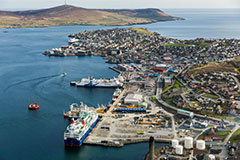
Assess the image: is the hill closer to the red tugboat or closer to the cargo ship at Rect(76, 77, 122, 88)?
the cargo ship at Rect(76, 77, 122, 88)

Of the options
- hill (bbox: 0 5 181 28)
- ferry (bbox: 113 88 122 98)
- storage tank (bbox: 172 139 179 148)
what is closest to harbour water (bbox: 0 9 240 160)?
ferry (bbox: 113 88 122 98)

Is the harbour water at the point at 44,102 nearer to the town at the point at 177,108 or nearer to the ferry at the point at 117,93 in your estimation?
the ferry at the point at 117,93

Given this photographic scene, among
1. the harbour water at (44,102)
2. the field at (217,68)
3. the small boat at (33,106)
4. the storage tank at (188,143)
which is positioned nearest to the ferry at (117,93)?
the harbour water at (44,102)

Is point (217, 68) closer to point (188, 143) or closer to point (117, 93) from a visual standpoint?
point (117, 93)

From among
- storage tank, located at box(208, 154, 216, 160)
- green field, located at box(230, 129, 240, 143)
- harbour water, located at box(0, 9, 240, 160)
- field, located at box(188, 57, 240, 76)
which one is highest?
field, located at box(188, 57, 240, 76)

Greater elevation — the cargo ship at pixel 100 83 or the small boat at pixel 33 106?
the cargo ship at pixel 100 83

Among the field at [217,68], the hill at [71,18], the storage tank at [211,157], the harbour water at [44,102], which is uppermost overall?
the hill at [71,18]
